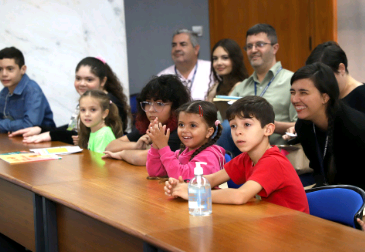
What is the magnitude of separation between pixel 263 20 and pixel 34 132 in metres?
3.27

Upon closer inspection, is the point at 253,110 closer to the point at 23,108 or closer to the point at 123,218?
the point at 123,218

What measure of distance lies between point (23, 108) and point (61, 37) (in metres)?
1.00

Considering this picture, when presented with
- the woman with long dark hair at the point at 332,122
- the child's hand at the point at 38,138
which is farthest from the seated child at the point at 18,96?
the woman with long dark hair at the point at 332,122

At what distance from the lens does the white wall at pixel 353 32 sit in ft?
15.5

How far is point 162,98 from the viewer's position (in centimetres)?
259

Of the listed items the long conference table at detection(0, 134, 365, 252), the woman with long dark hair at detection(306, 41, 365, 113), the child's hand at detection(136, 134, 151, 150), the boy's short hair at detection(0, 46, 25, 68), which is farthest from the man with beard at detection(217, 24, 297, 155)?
the boy's short hair at detection(0, 46, 25, 68)

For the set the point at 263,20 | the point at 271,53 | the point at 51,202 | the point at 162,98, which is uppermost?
the point at 263,20

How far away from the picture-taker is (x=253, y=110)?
71.7 inches

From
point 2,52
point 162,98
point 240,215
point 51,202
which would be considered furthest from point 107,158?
point 2,52

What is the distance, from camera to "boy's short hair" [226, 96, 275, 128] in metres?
1.82

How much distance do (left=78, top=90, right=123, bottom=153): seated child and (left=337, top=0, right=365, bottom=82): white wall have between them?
8.68 ft

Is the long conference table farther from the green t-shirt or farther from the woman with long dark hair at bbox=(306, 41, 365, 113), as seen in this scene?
the woman with long dark hair at bbox=(306, 41, 365, 113)

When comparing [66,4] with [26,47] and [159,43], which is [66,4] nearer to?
[26,47]

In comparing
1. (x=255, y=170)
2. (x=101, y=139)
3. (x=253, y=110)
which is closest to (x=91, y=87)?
(x=101, y=139)
